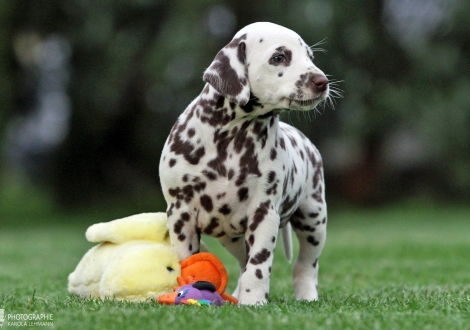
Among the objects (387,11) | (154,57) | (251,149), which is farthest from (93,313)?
(387,11)

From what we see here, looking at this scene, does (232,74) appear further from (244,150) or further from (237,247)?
(237,247)

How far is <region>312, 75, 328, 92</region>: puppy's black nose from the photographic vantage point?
4.52 m

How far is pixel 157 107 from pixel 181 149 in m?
13.6

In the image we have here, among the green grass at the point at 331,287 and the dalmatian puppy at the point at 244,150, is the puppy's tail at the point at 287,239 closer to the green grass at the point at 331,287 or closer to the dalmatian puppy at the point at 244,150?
the green grass at the point at 331,287

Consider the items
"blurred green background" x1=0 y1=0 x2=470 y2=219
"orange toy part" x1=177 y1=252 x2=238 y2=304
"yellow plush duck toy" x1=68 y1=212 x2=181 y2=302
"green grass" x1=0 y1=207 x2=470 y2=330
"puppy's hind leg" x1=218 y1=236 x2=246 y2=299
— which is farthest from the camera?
"blurred green background" x1=0 y1=0 x2=470 y2=219

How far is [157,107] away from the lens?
59.6 feet

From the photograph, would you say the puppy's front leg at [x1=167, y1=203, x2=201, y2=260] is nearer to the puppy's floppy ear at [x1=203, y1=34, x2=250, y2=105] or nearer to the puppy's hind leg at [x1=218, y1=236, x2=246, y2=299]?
the puppy's hind leg at [x1=218, y1=236, x2=246, y2=299]

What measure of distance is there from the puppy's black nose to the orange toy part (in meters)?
1.30

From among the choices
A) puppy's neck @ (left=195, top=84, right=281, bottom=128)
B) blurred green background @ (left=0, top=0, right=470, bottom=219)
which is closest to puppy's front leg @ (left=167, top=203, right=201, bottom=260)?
puppy's neck @ (left=195, top=84, right=281, bottom=128)

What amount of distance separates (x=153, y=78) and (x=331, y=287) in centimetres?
1175

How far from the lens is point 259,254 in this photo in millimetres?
4586

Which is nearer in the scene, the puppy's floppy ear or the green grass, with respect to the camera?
the green grass

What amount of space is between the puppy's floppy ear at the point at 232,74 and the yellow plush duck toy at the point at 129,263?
42.0 inches

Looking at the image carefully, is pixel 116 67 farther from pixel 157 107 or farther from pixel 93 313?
pixel 93 313
